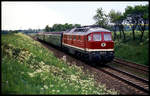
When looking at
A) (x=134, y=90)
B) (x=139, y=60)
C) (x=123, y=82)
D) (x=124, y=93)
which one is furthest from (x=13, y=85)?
(x=139, y=60)

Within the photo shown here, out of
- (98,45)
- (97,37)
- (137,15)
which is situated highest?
(137,15)

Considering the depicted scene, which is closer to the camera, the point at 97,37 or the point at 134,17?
the point at 97,37

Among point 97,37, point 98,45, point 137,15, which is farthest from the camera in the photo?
point 137,15

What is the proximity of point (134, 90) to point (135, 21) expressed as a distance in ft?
78.8

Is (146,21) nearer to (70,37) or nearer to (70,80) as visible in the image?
(70,37)

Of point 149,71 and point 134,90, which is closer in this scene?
point 134,90

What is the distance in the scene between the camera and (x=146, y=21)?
31422 millimetres

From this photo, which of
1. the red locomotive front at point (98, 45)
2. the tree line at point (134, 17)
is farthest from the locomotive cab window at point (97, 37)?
the tree line at point (134, 17)

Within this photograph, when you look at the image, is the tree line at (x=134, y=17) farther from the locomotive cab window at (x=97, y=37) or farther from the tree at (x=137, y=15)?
the locomotive cab window at (x=97, y=37)

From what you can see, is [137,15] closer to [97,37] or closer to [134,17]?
[134,17]

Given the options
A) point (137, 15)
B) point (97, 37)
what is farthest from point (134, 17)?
point (97, 37)

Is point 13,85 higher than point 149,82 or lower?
higher

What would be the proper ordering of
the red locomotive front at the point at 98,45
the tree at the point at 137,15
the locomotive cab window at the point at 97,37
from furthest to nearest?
the tree at the point at 137,15 < the locomotive cab window at the point at 97,37 < the red locomotive front at the point at 98,45

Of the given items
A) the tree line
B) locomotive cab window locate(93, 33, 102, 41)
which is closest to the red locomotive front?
locomotive cab window locate(93, 33, 102, 41)
